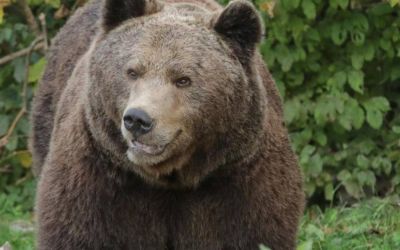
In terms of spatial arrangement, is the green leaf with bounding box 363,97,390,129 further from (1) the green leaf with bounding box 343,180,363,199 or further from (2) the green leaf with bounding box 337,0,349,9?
(2) the green leaf with bounding box 337,0,349,9

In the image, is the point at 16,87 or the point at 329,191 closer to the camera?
the point at 329,191

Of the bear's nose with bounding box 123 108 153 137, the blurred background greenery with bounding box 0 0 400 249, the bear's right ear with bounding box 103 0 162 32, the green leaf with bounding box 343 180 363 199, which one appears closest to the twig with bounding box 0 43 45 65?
the blurred background greenery with bounding box 0 0 400 249

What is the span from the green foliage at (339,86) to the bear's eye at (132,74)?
2.83 metres

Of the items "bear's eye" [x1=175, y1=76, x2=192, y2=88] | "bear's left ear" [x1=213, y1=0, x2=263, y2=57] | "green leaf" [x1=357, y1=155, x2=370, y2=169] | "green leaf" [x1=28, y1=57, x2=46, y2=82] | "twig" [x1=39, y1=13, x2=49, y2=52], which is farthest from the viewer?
"twig" [x1=39, y1=13, x2=49, y2=52]

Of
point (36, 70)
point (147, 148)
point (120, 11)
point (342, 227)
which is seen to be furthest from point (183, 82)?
point (36, 70)

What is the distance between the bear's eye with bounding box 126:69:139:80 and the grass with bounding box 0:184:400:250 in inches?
61.9

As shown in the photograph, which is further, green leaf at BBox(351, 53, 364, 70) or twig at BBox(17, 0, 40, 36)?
twig at BBox(17, 0, 40, 36)

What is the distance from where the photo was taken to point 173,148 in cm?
537

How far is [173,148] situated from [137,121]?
0.33 m

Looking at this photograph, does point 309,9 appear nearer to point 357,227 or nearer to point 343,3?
point 343,3

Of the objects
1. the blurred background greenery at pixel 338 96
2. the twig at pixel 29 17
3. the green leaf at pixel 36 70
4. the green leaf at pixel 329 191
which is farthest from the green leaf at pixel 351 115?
the twig at pixel 29 17

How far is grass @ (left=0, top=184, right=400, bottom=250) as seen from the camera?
688 centimetres

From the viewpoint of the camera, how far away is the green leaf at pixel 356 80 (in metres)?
8.22

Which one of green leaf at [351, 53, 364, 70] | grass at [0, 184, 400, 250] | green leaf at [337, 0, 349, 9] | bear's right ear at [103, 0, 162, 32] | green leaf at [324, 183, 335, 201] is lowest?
green leaf at [324, 183, 335, 201]
